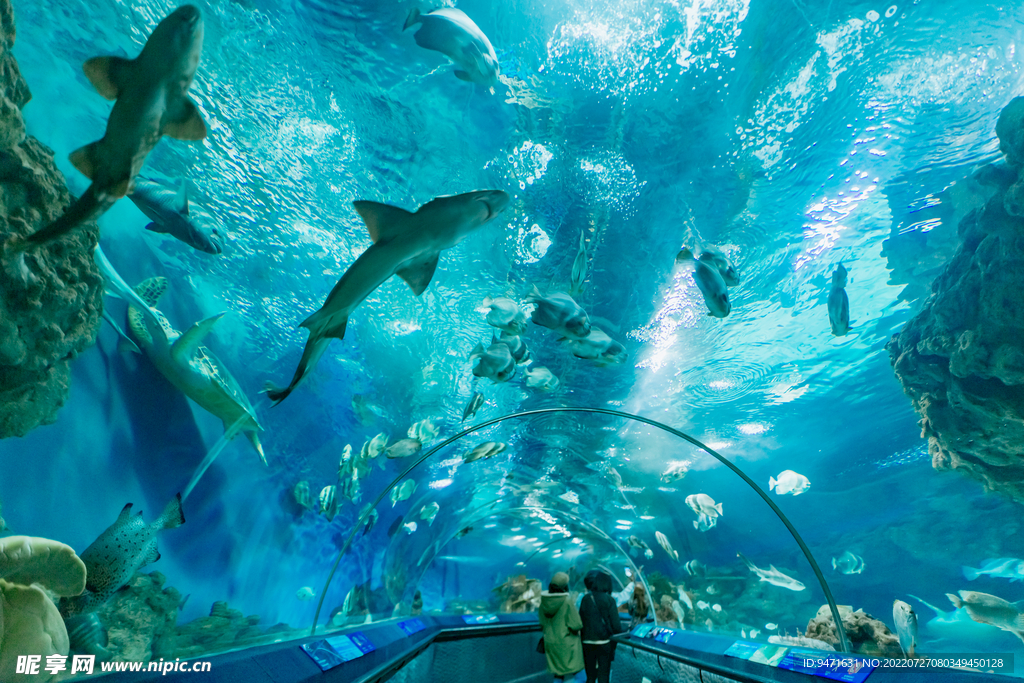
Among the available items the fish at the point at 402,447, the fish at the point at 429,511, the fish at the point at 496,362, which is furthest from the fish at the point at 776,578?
the fish at the point at 496,362

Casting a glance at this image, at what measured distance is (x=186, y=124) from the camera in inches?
76.4

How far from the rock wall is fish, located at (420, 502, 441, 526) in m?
9.88

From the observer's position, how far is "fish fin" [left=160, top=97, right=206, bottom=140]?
1.91 metres

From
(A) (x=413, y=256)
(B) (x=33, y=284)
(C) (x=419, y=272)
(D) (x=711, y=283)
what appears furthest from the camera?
(D) (x=711, y=283)

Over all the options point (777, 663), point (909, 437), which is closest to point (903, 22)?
point (777, 663)

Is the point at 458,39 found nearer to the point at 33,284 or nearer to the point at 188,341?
the point at 33,284

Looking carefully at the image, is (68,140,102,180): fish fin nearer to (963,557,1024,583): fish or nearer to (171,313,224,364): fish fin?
(171,313,224,364): fish fin

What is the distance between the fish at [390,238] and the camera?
8.07 ft

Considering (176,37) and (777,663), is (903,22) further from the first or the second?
(777,663)

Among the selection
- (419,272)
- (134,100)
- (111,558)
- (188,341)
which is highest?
(188,341)

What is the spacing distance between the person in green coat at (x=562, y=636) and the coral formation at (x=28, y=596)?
453 centimetres

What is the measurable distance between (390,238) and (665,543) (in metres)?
14.3

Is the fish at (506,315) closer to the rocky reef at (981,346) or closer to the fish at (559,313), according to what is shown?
the fish at (559,313)

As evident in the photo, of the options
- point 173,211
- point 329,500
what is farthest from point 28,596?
point 329,500
